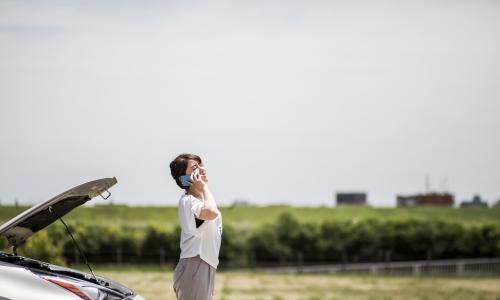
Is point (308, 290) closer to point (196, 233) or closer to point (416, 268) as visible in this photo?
point (416, 268)

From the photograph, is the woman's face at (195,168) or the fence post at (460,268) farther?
the fence post at (460,268)

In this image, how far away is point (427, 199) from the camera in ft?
198

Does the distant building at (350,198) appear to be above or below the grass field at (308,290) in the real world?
above

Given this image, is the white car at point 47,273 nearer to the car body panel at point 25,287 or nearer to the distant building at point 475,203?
the car body panel at point 25,287

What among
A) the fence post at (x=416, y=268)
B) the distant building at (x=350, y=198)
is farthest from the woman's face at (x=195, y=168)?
the distant building at (x=350, y=198)

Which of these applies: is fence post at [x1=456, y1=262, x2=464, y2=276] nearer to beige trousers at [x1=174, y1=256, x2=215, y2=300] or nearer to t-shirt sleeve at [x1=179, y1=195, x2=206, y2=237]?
beige trousers at [x1=174, y1=256, x2=215, y2=300]

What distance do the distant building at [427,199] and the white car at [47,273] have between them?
5329 cm

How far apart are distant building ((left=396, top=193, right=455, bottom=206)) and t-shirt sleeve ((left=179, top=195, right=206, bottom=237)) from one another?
53.0 meters

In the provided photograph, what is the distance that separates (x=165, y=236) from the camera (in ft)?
164

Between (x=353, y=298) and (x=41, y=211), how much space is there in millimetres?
22214

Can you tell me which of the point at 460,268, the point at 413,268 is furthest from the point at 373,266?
the point at 460,268

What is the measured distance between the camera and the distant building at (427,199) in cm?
5875

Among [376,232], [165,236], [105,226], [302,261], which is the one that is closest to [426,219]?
[376,232]

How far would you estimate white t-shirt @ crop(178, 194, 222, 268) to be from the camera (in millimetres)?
6781
